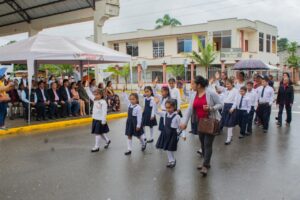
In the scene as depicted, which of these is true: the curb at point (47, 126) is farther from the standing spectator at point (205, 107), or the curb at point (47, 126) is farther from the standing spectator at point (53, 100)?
the standing spectator at point (205, 107)

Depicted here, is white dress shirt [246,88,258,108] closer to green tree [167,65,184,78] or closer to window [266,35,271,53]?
green tree [167,65,184,78]

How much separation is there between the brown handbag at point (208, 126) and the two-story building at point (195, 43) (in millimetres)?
30486

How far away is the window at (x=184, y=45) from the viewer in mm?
40688

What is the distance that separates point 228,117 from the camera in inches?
354

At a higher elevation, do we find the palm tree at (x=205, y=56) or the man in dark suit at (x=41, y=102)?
the palm tree at (x=205, y=56)

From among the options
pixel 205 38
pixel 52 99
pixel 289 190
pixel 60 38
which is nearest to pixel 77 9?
pixel 60 38

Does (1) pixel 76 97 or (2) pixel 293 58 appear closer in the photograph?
(1) pixel 76 97

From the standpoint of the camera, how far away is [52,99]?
1305 centimetres

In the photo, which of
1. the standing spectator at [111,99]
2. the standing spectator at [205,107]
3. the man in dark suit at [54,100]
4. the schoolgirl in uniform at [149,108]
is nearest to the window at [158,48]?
the standing spectator at [111,99]

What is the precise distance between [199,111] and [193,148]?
2222 mm

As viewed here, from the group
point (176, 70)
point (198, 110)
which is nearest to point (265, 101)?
point (198, 110)

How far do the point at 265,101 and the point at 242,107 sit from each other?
5.63ft

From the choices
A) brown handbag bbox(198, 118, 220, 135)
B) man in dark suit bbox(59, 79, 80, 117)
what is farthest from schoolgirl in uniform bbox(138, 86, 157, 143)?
man in dark suit bbox(59, 79, 80, 117)

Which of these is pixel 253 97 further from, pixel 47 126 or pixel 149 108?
pixel 47 126
